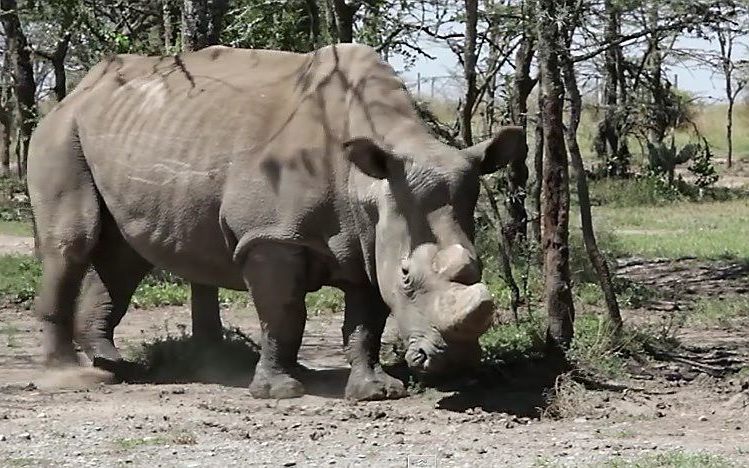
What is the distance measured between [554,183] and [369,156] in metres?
1.63

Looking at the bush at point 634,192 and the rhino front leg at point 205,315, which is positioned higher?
the rhino front leg at point 205,315

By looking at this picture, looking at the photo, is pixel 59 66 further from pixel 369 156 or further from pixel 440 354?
pixel 440 354

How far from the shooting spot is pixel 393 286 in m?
6.64

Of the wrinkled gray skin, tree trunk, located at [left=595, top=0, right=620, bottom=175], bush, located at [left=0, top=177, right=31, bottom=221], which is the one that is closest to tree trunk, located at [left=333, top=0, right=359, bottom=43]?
the wrinkled gray skin

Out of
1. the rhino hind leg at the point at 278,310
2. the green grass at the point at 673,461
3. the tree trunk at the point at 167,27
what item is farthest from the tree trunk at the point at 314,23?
the green grass at the point at 673,461

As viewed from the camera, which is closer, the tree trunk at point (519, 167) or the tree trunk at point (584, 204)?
the tree trunk at point (584, 204)

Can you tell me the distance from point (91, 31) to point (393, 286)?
7734 millimetres

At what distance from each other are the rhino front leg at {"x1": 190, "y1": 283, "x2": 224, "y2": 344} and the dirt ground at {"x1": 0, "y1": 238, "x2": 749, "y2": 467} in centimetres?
70

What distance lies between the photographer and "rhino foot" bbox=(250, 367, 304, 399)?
713cm

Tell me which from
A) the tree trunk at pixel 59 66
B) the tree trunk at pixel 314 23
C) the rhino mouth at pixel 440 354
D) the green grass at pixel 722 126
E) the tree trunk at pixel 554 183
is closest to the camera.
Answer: the rhino mouth at pixel 440 354

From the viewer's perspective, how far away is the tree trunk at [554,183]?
782cm

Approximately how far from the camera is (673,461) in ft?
17.4

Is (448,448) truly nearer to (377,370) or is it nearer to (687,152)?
(377,370)

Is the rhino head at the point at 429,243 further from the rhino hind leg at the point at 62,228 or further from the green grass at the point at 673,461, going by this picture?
the rhino hind leg at the point at 62,228
